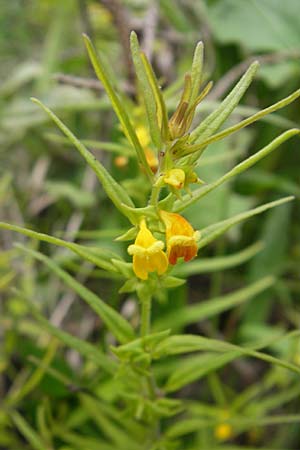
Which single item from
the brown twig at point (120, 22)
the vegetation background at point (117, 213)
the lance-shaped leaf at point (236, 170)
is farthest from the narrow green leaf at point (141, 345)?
the brown twig at point (120, 22)

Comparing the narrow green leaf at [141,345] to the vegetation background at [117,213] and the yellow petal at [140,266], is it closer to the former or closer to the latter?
the yellow petal at [140,266]

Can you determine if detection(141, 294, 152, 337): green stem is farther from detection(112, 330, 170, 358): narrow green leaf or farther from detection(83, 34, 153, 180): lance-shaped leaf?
detection(83, 34, 153, 180): lance-shaped leaf

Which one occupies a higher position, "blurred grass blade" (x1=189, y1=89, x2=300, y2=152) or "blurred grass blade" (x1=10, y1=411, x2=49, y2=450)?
"blurred grass blade" (x1=189, y1=89, x2=300, y2=152)

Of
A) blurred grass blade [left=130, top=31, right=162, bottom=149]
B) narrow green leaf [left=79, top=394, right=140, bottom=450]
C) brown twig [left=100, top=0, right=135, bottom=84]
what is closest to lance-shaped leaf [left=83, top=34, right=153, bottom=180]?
blurred grass blade [left=130, top=31, right=162, bottom=149]

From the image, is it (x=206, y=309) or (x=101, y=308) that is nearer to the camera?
(x=101, y=308)

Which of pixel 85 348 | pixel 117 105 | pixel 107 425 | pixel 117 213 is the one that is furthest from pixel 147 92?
pixel 117 213

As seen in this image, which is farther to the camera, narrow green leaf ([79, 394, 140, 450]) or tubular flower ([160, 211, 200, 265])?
narrow green leaf ([79, 394, 140, 450])

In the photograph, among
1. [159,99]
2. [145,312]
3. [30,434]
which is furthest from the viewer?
[30,434]

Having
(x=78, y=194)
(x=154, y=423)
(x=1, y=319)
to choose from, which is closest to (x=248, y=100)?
(x=78, y=194)

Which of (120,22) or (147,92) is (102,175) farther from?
(120,22)
